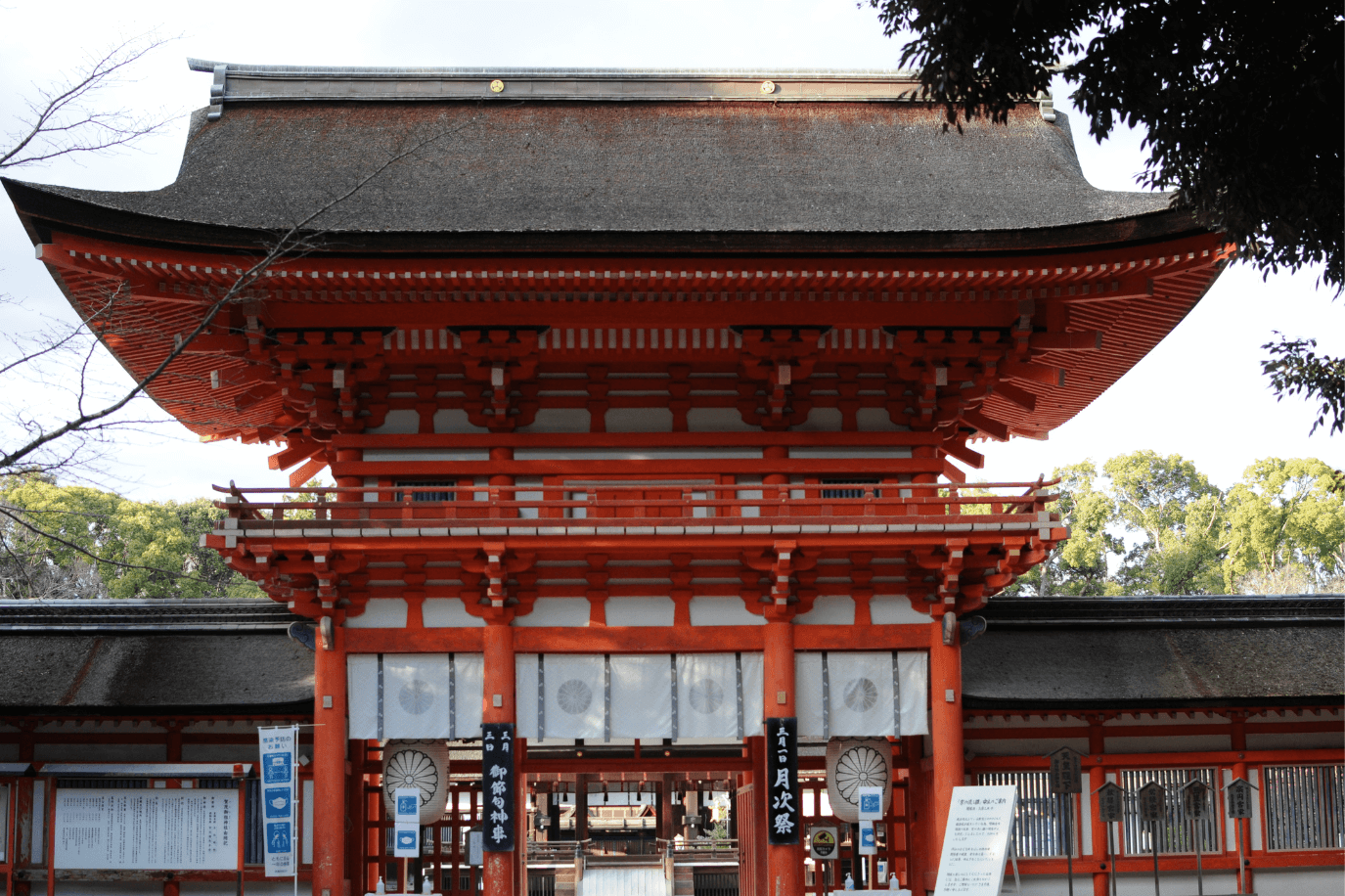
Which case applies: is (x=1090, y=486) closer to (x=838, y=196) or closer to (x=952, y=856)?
(x=838, y=196)

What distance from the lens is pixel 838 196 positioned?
14016 millimetres

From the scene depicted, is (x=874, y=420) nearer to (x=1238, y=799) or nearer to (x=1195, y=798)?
(x=1195, y=798)

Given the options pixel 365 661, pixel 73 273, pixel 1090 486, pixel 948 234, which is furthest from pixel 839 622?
pixel 1090 486

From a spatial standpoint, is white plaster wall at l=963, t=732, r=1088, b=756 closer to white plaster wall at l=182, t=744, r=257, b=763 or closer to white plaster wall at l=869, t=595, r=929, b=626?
white plaster wall at l=869, t=595, r=929, b=626

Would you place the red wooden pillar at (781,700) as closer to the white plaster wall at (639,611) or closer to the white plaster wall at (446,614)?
the white plaster wall at (639,611)

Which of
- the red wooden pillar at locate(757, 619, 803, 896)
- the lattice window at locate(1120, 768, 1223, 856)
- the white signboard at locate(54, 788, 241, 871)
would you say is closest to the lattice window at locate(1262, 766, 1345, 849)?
the lattice window at locate(1120, 768, 1223, 856)

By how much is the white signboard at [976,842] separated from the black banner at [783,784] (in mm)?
2305

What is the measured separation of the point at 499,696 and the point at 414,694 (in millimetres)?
979

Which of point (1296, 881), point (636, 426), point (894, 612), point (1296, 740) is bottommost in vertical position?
point (1296, 881)

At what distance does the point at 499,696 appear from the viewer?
12406 mm

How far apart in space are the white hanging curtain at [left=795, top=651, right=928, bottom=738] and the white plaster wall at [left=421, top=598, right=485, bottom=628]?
345 centimetres

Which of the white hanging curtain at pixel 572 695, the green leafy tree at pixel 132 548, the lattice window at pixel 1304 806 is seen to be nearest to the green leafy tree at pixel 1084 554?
the green leafy tree at pixel 132 548

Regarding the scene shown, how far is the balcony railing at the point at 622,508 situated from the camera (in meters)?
12.0

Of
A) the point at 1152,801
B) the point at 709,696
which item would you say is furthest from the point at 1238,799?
the point at 709,696
